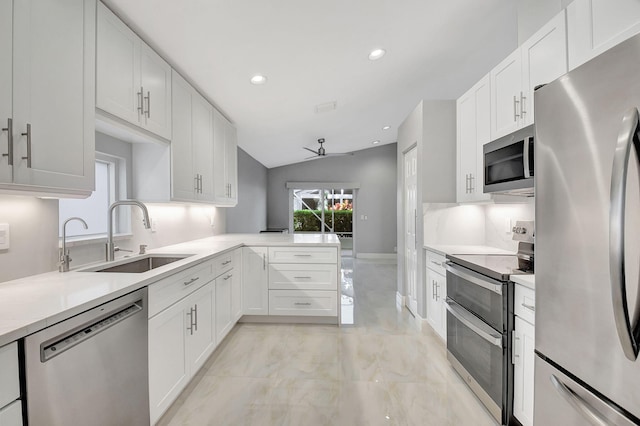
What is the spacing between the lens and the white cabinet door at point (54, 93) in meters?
1.14

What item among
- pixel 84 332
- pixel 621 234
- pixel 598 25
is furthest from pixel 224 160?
pixel 621 234

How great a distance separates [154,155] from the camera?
2.32 metres

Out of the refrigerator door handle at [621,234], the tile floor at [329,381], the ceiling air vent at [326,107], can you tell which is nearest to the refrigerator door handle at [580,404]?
the refrigerator door handle at [621,234]

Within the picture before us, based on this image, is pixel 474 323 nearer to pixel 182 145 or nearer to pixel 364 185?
pixel 182 145

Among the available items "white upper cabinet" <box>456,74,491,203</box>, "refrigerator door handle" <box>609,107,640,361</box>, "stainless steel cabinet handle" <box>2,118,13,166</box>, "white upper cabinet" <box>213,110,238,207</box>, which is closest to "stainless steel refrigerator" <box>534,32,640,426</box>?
"refrigerator door handle" <box>609,107,640,361</box>

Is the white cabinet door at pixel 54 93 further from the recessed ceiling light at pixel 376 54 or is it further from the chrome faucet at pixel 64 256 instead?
the recessed ceiling light at pixel 376 54

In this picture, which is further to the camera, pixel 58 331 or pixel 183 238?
pixel 183 238

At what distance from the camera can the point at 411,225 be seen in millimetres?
3549

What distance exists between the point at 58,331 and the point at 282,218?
740 centimetres

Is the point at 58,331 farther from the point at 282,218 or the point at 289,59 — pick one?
the point at 282,218

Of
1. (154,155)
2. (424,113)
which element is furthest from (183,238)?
(424,113)

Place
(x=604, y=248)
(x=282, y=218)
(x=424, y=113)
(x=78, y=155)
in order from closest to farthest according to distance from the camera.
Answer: (x=604, y=248)
(x=78, y=155)
(x=424, y=113)
(x=282, y=218)

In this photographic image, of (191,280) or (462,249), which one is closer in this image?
(191,280)

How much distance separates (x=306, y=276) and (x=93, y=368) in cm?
209
